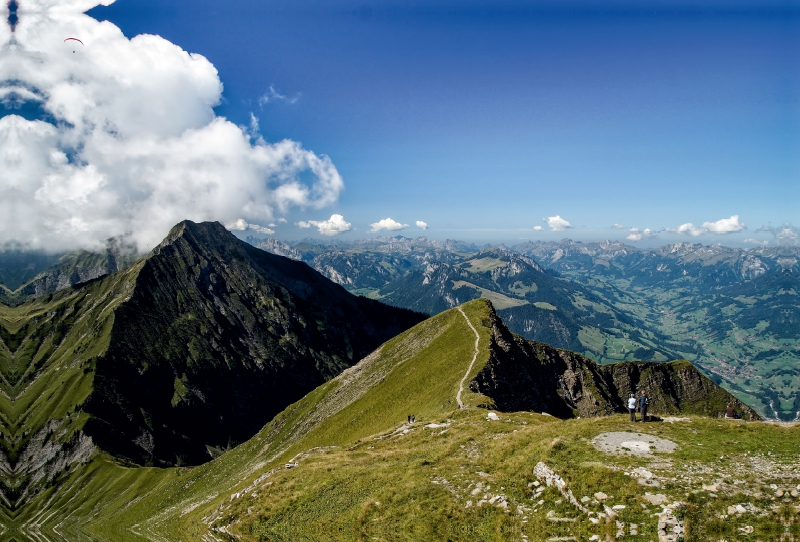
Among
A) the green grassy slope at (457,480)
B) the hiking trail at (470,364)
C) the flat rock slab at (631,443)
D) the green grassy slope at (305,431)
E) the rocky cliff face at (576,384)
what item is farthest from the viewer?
the rocky cliff face at (576,384)

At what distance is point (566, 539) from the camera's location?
22219mm

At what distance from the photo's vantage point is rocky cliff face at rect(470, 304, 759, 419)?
9319 centimetres

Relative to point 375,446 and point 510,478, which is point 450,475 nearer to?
point 510,478

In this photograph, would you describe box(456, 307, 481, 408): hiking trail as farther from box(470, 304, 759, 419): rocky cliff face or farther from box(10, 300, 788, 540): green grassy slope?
box(470, 304, 759, 419): rocky cliff face

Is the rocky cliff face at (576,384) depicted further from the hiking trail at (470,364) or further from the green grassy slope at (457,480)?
the green grassy slope at (457,480)

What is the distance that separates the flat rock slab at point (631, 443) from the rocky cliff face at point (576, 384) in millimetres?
43761

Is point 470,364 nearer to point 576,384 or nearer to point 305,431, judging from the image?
point 576,384

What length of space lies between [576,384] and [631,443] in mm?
100613

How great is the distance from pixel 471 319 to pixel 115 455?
174 metres

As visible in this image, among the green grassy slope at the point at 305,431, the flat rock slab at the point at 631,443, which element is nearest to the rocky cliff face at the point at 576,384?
the green grassy slope at the point at 305,431

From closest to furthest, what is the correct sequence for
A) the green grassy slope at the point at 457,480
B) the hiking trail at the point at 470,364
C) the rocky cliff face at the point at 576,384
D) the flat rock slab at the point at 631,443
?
the green grassy slope at the point at 457,480
the flat rock slab at the point at 631,443
the hiking trail at the point at 470,364
the rocky cliff face at the point at 576,384

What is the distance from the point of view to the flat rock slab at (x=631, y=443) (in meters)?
29.2

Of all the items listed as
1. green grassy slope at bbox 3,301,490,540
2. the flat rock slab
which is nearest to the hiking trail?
green grassy slope at bbox 3,301,490,540

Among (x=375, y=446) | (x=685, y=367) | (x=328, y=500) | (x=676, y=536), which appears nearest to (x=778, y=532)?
(x=676, y=536)
